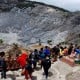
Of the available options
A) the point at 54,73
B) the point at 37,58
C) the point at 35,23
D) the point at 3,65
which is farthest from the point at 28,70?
the point at 35,23

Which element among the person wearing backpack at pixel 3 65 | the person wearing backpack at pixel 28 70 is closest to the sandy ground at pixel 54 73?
the person wearing backpack at pixel 3 65

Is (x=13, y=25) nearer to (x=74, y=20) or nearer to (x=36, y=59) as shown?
(x=74, y=20)

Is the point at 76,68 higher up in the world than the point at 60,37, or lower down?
higher up

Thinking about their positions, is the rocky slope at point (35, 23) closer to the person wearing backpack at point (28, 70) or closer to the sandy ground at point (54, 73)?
the sandy ground at point (54, 73)

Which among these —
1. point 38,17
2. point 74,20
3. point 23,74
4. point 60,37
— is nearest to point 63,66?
point 23,74

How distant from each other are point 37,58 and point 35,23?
64.9 meters

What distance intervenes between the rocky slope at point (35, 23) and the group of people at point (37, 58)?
39485 mm

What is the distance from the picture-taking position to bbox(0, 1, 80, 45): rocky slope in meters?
76.0

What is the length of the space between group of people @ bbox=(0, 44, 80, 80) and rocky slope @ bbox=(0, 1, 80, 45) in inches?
1555

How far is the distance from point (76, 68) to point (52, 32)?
2146 inches

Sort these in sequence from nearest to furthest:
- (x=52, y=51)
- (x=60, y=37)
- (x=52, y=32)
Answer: (x=52, y=51) → (x=60, y=37) → (x=52, y=32)

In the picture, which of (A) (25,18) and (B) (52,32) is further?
(A) (25,18)

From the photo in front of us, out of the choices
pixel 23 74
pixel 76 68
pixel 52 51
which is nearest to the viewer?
pixel 23 74

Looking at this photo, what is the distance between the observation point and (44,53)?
25.6 m
